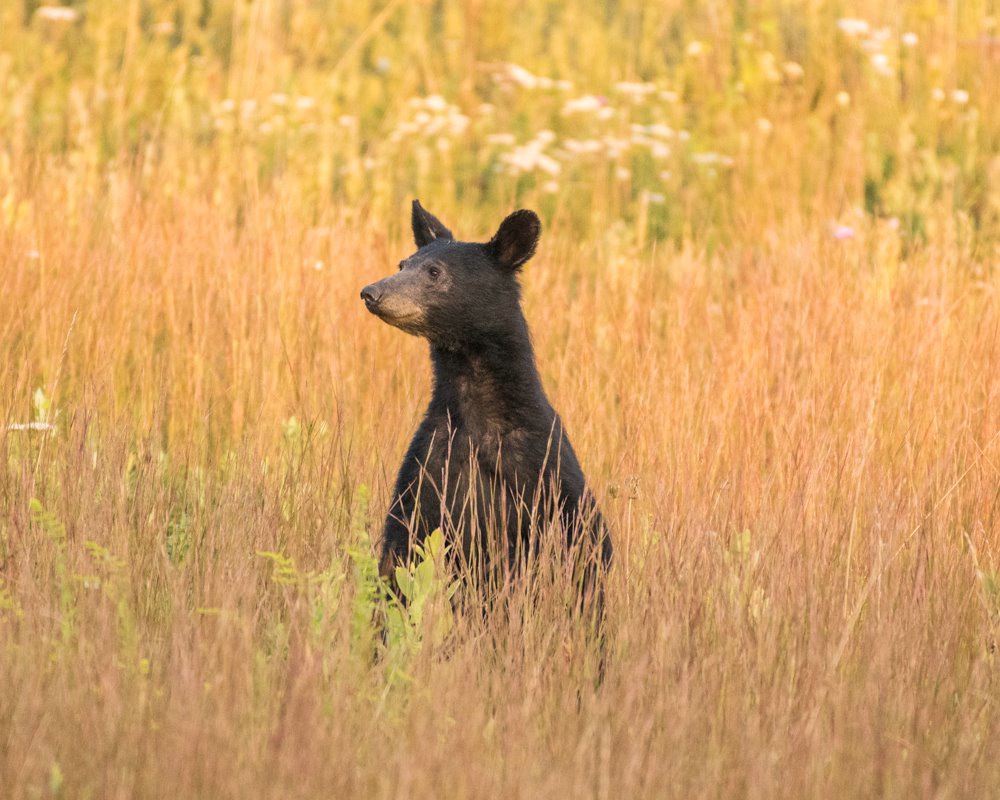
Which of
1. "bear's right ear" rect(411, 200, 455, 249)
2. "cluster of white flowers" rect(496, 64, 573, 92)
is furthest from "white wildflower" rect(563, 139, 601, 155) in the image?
"bear's right ear" rect(411, 200, 455, 249)

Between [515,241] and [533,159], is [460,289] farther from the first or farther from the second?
[533,159]

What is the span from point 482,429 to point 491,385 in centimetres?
15

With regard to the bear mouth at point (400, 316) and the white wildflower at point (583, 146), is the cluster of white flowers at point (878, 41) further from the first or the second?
the bear mouth at point (400, 316)

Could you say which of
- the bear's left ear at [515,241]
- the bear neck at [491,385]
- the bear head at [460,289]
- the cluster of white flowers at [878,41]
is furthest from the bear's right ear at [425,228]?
the cluster of white flowers at [878,41]

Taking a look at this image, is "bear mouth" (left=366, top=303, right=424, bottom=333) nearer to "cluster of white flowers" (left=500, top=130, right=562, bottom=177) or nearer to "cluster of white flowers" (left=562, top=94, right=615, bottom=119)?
"cluster of white flowers" (left=500, top=130, right=562, bottom=177)

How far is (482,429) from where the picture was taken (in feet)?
13.9

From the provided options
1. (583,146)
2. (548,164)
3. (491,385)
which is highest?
(583,146)

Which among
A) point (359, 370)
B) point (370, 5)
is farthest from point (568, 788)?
point (370, 5)

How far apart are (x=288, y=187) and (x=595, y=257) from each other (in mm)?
1778

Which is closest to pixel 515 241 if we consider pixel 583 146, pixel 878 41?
pixel 583 146

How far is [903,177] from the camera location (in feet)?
28.3

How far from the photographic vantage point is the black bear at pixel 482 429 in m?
4.03

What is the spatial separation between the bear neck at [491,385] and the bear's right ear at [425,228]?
537mm

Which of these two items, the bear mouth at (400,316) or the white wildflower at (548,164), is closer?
the bear mouth at (400,316)
